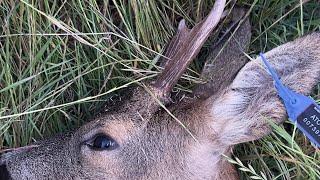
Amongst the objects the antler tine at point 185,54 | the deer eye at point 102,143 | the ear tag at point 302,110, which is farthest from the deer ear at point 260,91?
the deer eye at point 102,143

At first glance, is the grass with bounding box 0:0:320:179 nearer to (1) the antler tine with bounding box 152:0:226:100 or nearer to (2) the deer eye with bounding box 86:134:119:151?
(1) the antler tine with bounding box 152:0:226:100

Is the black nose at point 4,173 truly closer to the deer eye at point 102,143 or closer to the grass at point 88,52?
the grass at point 88,52

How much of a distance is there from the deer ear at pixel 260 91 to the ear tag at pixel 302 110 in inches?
2.6

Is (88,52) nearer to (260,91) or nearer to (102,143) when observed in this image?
(102,143)

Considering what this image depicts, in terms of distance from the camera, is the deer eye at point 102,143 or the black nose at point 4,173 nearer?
the deer eye at point 102,143

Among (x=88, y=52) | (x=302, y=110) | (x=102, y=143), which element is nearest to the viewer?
(x=302, y=110)

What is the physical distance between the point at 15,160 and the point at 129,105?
32.7 inches

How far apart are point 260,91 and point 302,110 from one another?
0.30 meters

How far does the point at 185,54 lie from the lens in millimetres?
4016

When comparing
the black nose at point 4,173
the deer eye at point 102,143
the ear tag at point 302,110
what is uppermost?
the ear tag at point 302,110

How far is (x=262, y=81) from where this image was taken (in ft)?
12.5

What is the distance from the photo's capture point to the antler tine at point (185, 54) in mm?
3912

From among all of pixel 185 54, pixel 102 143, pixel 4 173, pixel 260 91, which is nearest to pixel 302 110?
pixel 260 91

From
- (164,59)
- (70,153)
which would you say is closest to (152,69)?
(164,59)
